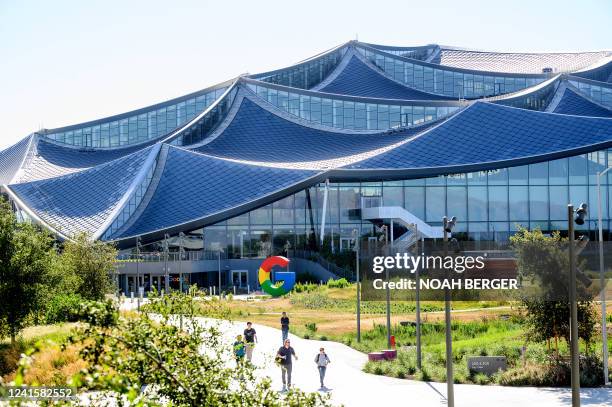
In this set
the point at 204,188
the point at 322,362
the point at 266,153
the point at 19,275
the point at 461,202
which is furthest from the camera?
the point at 266,153

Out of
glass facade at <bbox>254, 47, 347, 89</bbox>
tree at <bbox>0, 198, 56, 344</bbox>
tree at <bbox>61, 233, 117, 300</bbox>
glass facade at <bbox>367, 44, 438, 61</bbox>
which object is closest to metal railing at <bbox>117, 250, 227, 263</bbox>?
tree at <bbox>61, 233, 117, 300</bbox>

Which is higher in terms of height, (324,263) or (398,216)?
(398,216)

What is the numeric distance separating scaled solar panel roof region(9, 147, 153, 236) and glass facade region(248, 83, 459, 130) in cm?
1547

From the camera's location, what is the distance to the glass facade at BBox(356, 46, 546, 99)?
9806 cm

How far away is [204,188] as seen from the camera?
2790 inches

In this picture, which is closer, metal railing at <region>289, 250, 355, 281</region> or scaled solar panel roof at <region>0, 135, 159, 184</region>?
metal railing at <region>289, 250, 355, 281</region>

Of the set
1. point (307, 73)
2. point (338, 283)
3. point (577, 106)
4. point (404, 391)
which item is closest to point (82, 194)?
point (338, 283)

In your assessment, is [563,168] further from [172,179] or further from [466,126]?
[172,179]

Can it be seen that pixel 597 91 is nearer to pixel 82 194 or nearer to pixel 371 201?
pixel 371 201

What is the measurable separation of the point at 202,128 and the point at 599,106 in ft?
120

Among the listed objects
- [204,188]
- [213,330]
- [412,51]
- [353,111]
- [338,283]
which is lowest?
[338,283]

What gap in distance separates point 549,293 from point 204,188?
147 feet

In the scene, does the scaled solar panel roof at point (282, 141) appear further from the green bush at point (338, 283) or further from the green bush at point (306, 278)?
the green bush at point (338, 283)

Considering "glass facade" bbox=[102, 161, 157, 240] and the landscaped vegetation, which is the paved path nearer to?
→ the landscaped vegetation
